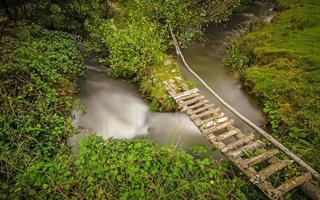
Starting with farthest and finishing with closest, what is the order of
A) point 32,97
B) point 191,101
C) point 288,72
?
point 288,72 → point 191,101 → point 32,97

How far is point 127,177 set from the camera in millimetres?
4508

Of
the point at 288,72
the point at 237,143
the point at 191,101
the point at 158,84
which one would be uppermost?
the point at 288,72

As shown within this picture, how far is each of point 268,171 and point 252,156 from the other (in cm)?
53

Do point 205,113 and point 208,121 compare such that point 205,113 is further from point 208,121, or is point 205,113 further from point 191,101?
point 191,101

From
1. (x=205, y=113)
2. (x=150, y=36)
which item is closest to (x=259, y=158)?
(x=205, y=113)

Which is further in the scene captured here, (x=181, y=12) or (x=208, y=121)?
(x=181, y=12)

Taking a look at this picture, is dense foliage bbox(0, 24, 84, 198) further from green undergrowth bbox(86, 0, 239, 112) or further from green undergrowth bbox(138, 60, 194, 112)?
green undergrowth bbox(138, 60, 194, 112)

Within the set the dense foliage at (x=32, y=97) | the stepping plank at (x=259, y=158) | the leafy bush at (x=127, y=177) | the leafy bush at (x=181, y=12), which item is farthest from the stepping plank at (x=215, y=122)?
the leafy bush at (x=181, y=12)

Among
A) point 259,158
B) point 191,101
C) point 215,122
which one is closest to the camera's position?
point 259,158

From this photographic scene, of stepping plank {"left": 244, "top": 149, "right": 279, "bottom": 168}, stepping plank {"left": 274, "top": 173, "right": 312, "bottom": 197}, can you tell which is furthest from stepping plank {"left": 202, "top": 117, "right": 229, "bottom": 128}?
stepping plank {"left": 274, "top": 173, "right": 312, "bottom": 197}

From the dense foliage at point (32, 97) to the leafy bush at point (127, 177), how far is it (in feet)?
1.48

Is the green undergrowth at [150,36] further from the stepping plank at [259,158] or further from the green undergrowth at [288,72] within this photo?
the stepping plank at [259,158]

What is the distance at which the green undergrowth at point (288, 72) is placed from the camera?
5.96 meters

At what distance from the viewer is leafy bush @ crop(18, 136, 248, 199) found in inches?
167
